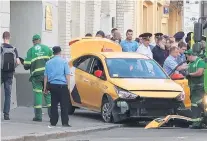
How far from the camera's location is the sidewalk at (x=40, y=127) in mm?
14469

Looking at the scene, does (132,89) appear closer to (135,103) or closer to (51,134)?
(135,103)

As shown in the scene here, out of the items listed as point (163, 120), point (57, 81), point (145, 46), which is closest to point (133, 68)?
point (163, 120)

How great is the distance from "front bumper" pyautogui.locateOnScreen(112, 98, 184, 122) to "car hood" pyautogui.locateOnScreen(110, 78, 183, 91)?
27 cm

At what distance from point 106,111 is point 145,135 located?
2.46 m

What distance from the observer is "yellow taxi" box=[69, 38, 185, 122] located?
1719 cm

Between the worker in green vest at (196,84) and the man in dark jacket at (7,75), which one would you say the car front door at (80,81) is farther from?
the worker in green vest at (196,84)

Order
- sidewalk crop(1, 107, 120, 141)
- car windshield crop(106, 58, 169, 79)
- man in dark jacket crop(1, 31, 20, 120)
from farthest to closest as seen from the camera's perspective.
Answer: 1. car windshield crop(106, 58, 169, 79)
2. man in dark jacket crop(1, 31, 20, 120)
3. sidewalk crop(1, 107, 120, 141)

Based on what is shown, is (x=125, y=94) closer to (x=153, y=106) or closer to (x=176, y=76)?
(x=153, y=106)

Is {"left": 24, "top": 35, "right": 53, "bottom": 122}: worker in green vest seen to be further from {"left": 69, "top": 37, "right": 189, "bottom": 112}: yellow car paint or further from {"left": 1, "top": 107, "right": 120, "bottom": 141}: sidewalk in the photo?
{"left": 69, "top": 37, "right": 189, "bottom": 112}: yellow car paint

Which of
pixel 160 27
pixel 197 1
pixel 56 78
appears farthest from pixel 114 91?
pixel 160 27

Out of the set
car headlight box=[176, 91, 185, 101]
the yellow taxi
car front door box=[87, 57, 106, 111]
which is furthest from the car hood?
car front door box=[87, 57, 106, 111]

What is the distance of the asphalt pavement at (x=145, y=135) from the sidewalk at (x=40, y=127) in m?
0.25

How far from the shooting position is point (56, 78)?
640 inches

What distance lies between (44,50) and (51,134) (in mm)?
2893
